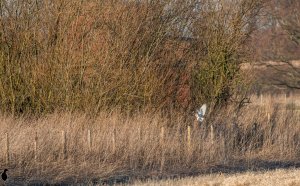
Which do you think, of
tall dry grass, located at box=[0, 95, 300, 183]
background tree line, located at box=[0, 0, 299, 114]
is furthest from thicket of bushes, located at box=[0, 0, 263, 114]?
tall dry grass, located at box=[0, 95, 300, 183]

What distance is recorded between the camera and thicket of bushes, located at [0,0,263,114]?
Result: 19.2 meters

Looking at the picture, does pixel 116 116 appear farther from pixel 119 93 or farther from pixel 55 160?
pixel 55 160

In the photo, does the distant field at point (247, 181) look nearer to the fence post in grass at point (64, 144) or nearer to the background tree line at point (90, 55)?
the fence post in grass at point (64, 144)

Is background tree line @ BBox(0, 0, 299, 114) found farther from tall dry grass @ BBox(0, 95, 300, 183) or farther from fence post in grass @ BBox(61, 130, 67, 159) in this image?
fence post in grass @ BBox(61, 130, 67, 159)

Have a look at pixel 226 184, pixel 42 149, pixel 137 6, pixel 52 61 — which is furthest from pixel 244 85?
pixel 226 184

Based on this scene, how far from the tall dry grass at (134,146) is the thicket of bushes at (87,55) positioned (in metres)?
0.90

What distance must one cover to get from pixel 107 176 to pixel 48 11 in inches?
281

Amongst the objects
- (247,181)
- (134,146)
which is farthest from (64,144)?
(247,181)

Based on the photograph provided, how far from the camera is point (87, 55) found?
62.7ft

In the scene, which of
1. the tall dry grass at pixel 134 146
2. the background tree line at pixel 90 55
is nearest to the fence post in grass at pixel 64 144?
the tall dry grass at pixel 134 146

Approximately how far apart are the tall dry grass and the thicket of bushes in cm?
90

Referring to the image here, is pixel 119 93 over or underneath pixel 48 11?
underneath

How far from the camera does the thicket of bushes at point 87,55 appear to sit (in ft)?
63.1

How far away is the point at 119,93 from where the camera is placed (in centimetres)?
1958
